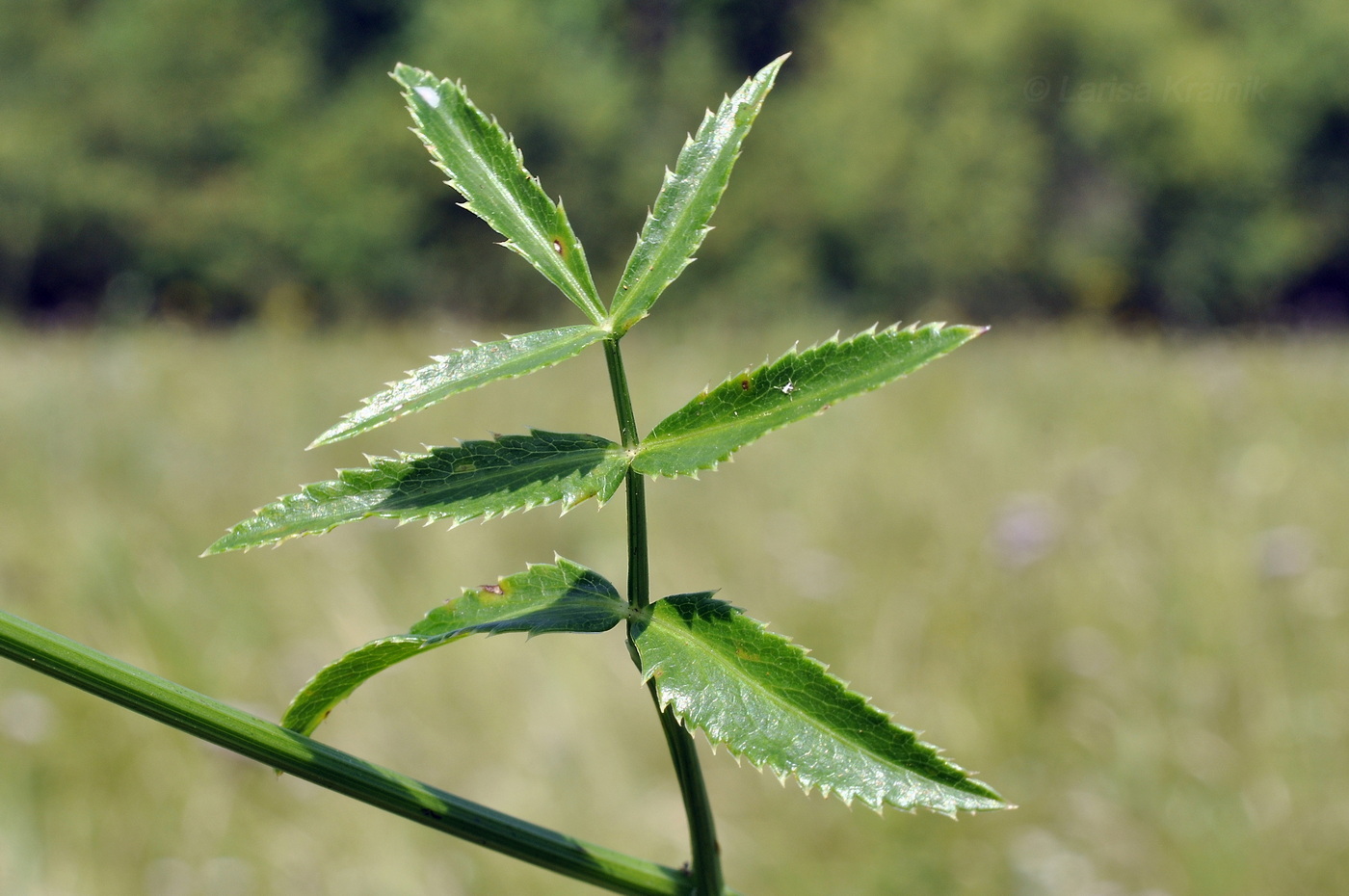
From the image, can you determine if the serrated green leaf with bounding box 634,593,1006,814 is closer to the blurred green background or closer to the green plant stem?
the green plant stem

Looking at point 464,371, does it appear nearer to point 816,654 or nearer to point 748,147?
point 816,654

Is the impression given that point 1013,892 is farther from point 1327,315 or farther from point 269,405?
point 1327,315

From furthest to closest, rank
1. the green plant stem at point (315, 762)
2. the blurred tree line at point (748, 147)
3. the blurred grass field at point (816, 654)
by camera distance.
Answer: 1. the blurred tree line at point (748, 147)
2. the blurred grass field at point (816, 654)
3. the green plant stem at point (315, 762)

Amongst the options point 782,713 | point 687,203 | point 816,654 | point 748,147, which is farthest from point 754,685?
point 748,147

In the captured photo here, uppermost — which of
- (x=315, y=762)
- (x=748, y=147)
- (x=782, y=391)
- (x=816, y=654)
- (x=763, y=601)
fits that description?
(x=748, y=147)

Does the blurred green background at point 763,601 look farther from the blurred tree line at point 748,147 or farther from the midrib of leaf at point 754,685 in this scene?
the blurred tree line at point 748,147

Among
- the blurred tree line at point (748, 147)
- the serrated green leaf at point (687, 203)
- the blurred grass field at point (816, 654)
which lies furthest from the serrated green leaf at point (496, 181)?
the blurred tree line at point (748, 147)

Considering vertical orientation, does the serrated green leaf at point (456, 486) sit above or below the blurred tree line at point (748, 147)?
below
